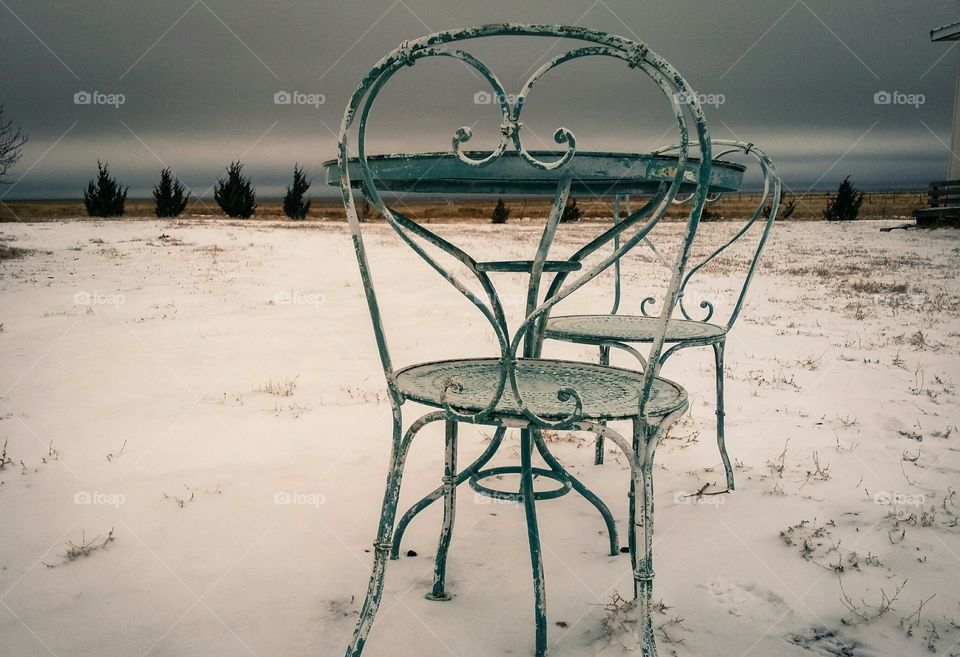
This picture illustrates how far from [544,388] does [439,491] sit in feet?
1.82

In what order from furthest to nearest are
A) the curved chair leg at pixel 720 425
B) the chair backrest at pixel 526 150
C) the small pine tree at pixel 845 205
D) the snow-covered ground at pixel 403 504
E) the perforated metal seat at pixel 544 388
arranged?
the small pine tree at pixel 845 205 < the curved chair leg at pixel 720 425 < the snow-covered ground at pixel 403 504 < the perforated metal seat at pixel 544 388 < the chair backrest at pixel 526 150

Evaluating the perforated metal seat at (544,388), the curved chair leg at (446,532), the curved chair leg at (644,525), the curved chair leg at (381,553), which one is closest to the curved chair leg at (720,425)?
the perforated metal seat at (544,388)

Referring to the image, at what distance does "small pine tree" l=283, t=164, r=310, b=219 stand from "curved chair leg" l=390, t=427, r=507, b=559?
30786mm

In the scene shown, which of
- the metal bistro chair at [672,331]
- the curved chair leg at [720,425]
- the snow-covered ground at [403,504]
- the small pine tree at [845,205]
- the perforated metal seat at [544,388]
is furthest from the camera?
the small pine tree at [845,205]

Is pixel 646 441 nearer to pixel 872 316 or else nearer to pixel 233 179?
pixel 872 316

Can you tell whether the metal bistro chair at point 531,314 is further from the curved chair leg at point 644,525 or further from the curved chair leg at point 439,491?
the curved chair leg at point 439,491

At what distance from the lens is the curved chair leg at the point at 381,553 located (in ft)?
5.09

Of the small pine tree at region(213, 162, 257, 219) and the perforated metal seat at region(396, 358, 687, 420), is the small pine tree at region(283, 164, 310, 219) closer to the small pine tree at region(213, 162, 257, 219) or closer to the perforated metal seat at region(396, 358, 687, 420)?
the small pine tree at region(213, 162, 257, 219)

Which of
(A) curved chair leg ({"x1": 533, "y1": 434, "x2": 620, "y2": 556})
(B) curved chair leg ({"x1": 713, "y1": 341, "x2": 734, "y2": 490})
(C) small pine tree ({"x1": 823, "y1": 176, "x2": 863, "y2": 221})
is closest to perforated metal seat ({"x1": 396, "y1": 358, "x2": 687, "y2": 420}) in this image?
(A) curved chair leg ({"x1": 533, "y1": 434, "x2": 620, "y2": 556})

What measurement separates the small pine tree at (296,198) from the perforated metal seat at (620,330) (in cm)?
3007

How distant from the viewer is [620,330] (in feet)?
9.26

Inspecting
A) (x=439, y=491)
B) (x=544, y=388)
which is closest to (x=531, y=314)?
(x=544, y=388)

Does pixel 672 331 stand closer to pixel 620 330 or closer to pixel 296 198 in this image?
pixel 620 330

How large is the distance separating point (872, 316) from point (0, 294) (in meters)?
8.83
